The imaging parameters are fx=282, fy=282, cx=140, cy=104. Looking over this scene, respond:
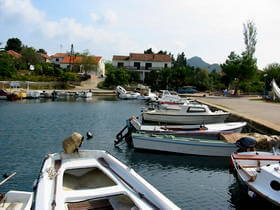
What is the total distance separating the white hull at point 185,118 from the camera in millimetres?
25531

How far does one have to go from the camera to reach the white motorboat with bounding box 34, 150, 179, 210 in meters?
6.71

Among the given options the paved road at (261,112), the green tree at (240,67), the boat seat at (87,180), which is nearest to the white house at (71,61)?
the green tree at (240,67)

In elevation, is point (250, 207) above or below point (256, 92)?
below

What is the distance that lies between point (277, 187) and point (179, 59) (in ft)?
347

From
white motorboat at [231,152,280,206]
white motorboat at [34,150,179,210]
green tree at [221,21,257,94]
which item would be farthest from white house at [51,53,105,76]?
white motorboat at [34,150,179,210]

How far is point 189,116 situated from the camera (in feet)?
84.6

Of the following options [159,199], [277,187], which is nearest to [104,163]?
[159,199]

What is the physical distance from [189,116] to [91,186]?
18.3m

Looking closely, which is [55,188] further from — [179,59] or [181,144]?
[179,59]

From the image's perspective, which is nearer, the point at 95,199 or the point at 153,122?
the point at 95,199

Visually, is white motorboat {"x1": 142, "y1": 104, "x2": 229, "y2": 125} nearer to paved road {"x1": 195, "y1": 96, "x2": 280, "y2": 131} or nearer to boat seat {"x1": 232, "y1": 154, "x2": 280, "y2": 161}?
paved road {"x1": 195, "y1": 96, "x2": 280, "y2": 131}

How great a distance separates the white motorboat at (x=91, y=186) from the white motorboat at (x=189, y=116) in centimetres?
1697

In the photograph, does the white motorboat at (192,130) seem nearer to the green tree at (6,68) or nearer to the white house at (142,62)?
the green tree at (6,68)

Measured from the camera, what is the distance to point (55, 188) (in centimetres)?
741
